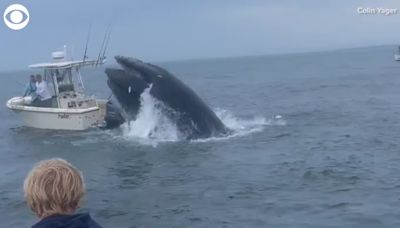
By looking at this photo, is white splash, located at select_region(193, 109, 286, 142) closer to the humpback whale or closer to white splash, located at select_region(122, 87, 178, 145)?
the humpback whale

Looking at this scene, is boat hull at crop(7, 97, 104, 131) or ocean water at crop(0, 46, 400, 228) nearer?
ocean water at crop(0, 46, 400, 228)

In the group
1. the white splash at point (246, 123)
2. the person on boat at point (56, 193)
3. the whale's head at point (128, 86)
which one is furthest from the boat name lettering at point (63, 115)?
the person on boat at point (56, 193)

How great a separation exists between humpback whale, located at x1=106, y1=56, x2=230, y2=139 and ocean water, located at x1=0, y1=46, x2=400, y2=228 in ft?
1.33

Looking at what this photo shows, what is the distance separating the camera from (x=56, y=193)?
3.92 meters

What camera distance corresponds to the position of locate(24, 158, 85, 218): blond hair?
12.8 feet

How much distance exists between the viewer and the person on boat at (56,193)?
3895 mm

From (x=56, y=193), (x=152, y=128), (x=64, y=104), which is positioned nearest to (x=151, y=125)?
(x=152, y=128)

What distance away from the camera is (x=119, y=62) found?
25.1 metres

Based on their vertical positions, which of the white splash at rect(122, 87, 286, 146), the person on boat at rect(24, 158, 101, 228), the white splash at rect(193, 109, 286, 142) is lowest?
the white splash at rect(193, 109, 286, 142)

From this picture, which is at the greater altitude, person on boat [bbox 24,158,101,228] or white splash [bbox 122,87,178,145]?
person on boat [bbox 24,158,101,228]

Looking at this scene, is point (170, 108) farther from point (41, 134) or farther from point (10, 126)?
point (10, 126)

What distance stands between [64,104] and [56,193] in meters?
25.6

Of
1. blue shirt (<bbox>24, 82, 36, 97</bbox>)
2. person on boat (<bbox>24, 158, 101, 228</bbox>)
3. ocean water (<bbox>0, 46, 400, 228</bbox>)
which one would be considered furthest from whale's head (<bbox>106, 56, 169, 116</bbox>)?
person on boat (<bbox>24, 158, 101, 228</bbox>)

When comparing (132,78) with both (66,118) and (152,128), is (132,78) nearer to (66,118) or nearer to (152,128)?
(152,128)
